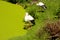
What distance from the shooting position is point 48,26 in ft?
16.9

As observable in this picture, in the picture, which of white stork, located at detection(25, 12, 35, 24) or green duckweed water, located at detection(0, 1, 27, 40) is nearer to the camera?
green duckweed water, located at detection(0, 1, 27, 40)

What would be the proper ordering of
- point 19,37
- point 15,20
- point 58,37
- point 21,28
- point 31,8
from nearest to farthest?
point 58,37 → point 19,37 → point 21,28 → point 15,20 → point 31,8

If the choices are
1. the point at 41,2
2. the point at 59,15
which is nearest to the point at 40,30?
the point at 59,15

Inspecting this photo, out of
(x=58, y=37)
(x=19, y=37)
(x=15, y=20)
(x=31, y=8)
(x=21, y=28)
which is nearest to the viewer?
(x=58, y=37)

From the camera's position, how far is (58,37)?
4.95 metres

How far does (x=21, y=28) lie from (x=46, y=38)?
951 millimetres

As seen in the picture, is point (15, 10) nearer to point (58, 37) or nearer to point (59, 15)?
point (59, 15)

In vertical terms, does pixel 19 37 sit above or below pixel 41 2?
below

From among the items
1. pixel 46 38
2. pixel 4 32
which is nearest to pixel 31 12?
pixel 4 32

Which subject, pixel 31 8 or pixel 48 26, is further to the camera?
pixel 31 8

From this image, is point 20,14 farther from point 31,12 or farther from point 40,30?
point 40,30

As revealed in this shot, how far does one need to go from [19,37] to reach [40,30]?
0.51m

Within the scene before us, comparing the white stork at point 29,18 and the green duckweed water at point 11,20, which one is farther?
the white stork at point 29,18

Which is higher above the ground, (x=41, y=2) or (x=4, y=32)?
(x=41, y=2)
